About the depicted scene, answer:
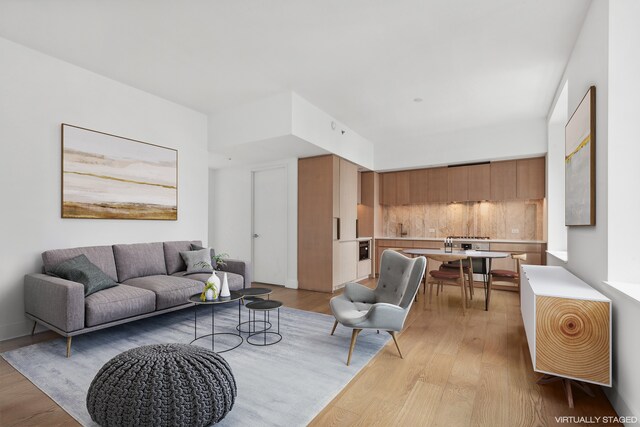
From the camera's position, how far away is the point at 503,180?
6.02 meters

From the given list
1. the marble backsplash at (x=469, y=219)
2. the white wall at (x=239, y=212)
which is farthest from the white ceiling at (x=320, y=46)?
the marble backsplash at (x=469, y=219)

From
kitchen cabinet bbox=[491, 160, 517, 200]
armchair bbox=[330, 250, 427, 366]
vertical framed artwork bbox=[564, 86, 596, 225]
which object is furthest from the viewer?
kitchen cabinet bbox=[491, 160, 517, 200]

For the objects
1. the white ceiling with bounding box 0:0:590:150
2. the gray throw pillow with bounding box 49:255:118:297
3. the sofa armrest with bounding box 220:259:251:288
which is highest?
the white ceiling with bounding box 0:0:590:150

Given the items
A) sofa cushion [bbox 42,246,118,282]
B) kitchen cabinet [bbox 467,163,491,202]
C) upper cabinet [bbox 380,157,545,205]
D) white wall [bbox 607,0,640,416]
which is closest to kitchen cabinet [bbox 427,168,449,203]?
upper cabinet [bbox 380,157,545,205]

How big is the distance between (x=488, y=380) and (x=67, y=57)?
5.02 m

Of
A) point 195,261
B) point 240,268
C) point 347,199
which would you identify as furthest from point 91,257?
point 347,199

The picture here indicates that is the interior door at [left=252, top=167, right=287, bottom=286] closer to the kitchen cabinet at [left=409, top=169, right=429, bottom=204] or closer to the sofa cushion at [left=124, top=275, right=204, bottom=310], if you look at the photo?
the sofa cushion at [left=124, top=275, right=204, bottom=310]

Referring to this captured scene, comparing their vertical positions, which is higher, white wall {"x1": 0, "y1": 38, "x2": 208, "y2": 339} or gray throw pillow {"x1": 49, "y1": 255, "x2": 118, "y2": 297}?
white wall {"x1": 0, "y1": 38, "x2": 208, "y2": 339}

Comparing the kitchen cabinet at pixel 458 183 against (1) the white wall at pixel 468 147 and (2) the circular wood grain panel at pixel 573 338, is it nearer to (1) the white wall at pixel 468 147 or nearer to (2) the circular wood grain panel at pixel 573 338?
(1) the white wall at pixel 468 147

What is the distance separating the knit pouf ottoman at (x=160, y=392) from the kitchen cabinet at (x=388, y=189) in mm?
5796

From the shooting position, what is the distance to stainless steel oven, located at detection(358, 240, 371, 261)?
6.64 m

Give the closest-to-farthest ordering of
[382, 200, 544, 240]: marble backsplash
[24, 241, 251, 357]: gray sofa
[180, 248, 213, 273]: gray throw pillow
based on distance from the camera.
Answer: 1. [24, 241, 251, 357]: gray sofa
2. [180, 248, 213, 273]: gray throw pillow
3. [382, 200, 544, 240]: marble backsplash

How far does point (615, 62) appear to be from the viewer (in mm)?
2172

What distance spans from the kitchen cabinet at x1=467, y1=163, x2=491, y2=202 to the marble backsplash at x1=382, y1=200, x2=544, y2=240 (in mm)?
366
